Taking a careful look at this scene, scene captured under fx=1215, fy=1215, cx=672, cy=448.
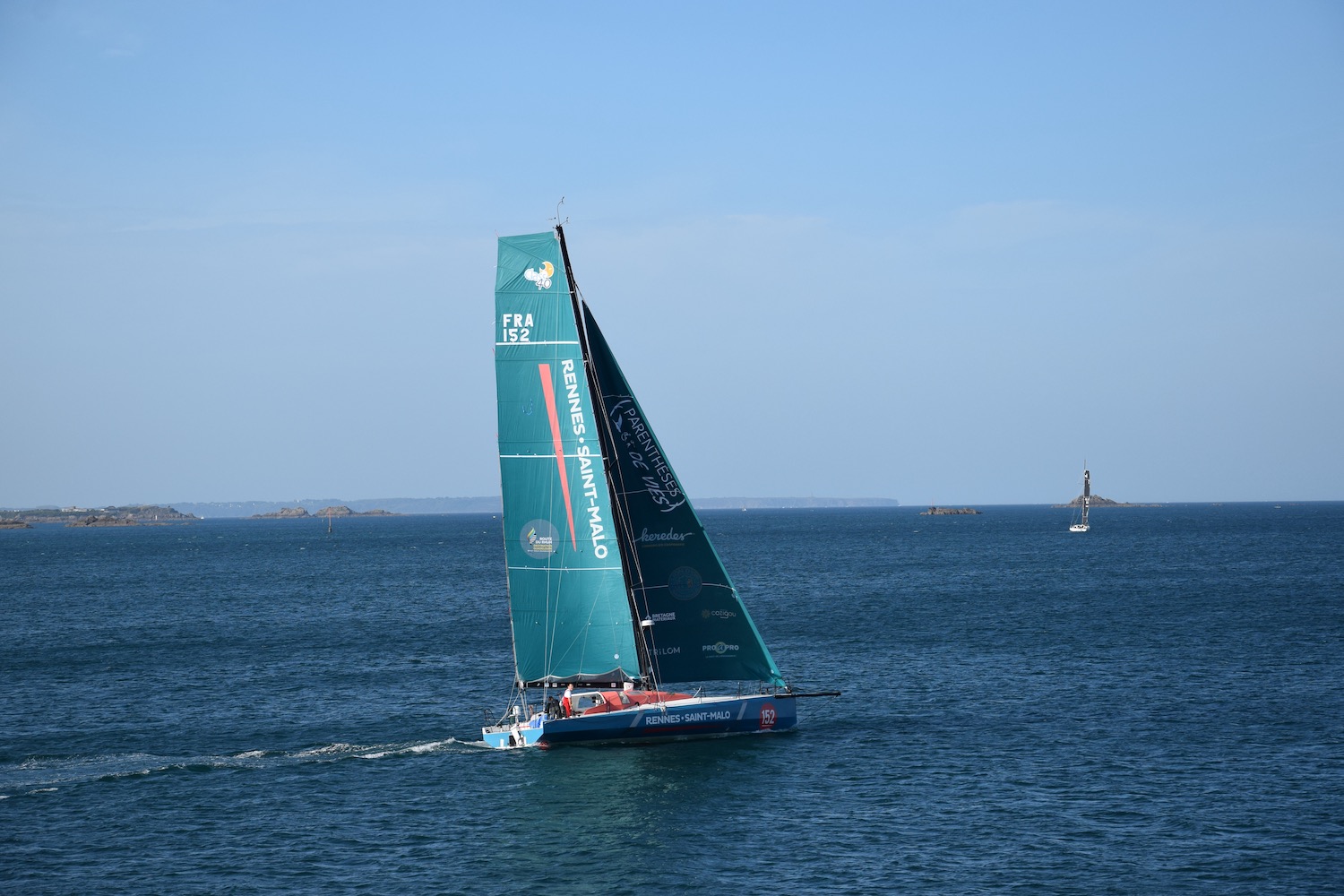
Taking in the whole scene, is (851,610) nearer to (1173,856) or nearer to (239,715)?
(239,715)

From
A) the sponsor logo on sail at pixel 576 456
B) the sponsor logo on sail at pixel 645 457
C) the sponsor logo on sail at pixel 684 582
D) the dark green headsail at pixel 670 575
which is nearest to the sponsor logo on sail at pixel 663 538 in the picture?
the dark green headsail at pixel 670 575

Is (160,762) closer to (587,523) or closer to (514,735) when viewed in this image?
(514,735)

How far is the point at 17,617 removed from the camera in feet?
300

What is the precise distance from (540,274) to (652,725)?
1492 centimetres

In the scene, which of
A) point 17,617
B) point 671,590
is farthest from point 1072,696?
point 17,617

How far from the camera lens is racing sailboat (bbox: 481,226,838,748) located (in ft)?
128

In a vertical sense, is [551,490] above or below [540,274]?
below

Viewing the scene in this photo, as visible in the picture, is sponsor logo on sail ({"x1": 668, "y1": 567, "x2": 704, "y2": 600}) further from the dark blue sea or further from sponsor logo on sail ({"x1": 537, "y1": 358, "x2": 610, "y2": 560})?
the dark blue sea

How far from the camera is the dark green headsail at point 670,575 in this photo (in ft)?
134

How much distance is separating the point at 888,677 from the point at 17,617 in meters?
69.4

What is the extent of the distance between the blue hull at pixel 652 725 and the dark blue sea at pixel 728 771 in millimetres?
639

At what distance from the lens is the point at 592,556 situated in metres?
40.1

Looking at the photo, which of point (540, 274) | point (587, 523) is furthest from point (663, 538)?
point (540, 274)

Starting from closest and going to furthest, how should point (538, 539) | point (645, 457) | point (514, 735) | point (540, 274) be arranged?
1. point (540, 274)
2. point (538, 539)
3. point (514, 735)
4. point (645, 457)
